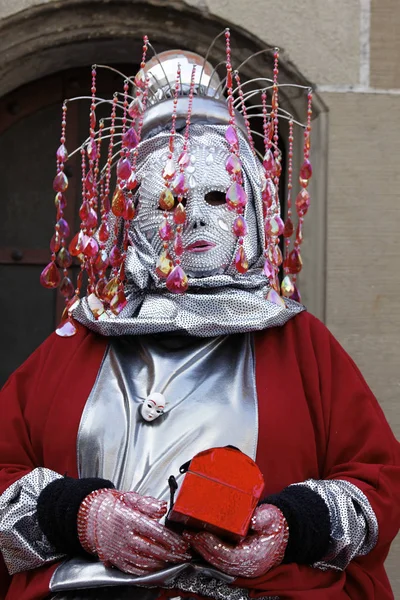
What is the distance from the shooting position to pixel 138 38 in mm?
3141

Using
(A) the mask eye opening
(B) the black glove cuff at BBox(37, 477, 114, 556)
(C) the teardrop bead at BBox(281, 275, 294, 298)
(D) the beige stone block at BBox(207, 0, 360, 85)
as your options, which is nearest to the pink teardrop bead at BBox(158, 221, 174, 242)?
(A) the mask eye opening

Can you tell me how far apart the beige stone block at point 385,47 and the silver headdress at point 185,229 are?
513 mm

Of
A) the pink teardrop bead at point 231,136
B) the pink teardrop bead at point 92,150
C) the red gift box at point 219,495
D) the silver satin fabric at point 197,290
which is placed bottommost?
the red gift box at point 219,495

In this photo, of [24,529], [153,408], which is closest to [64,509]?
[24,529]

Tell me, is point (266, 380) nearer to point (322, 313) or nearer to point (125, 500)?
point (125, 500)

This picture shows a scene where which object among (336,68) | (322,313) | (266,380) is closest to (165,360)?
(266,380)

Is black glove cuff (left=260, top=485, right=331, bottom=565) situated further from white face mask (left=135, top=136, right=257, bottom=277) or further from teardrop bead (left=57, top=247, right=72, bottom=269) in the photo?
teardrop bead (left=57, top=247, right=72, bottom=269)

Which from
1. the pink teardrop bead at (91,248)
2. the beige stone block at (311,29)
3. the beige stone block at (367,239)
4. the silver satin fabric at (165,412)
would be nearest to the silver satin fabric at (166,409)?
the silver satin fabric at (165,412)

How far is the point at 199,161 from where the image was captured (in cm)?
247

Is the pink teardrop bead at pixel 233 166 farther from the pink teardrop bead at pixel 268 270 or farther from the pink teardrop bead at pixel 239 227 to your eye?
the pink teardrop bead at pixel 268 270

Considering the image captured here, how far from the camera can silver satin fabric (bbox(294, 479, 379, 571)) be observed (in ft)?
6.92

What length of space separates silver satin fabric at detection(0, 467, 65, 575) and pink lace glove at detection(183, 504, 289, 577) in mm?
310

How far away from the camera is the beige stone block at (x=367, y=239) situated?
2943 mm

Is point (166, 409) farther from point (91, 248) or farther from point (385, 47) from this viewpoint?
point (385, 47)
